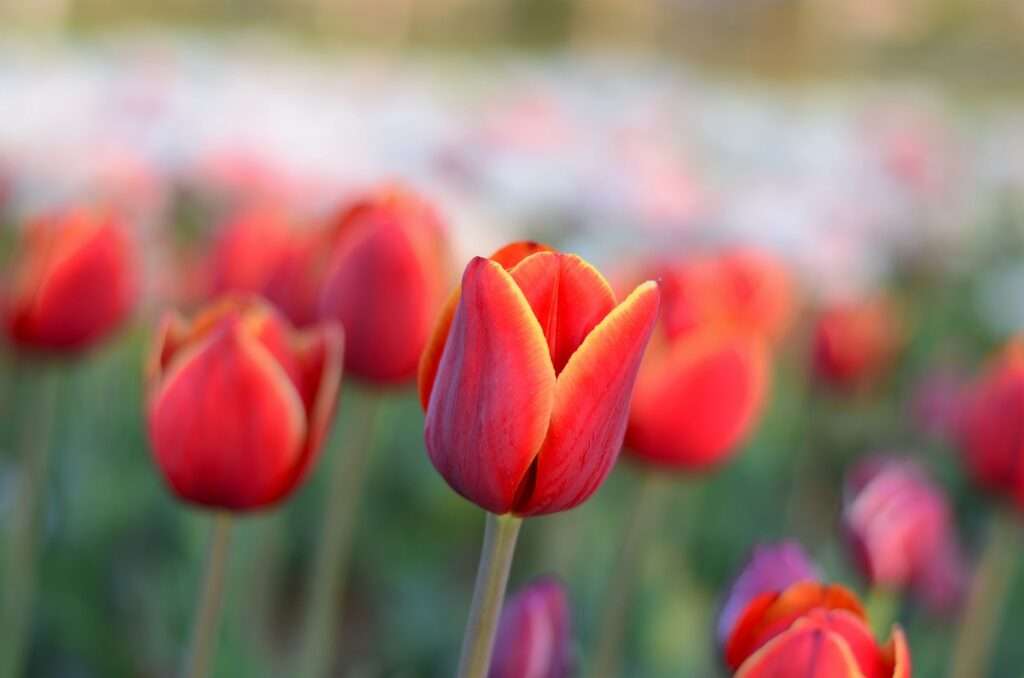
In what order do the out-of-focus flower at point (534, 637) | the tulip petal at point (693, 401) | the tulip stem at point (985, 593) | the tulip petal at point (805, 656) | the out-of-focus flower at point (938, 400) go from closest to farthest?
the tulip petal at point (805, 656) → the out-of-focus flower at point (534, 637) → the tulip petal at point (693, 401) → the tulip stem at point (985, 593) → the out-of-focus flower at point (938, 400)

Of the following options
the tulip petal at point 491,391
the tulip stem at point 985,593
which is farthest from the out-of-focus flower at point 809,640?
the tulip stem at point 985,593

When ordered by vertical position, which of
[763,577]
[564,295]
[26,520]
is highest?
[564,295]

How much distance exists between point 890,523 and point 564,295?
0.43m

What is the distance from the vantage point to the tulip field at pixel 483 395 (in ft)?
1.64

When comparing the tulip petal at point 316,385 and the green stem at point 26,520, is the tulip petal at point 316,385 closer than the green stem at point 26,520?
Yes

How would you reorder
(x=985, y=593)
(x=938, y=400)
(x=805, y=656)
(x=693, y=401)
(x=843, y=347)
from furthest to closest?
(x=938, y=400), (x=843, y=347), (x=985, y=593), (x=693, y=401), (x=805, y=656)

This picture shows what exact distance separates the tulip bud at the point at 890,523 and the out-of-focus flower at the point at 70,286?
48 centimetres

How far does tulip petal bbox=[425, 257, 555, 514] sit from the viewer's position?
466 millimetres

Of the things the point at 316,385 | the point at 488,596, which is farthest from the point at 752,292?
the point at 488,596

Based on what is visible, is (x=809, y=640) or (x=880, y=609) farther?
(x=880, y=609)

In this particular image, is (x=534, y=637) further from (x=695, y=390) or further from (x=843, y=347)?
(x=843, y=347)

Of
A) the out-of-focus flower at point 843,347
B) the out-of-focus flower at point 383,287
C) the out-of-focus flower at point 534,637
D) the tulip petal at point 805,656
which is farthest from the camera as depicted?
the out-of-focus flower at point 843,347

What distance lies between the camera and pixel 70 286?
0.82 m

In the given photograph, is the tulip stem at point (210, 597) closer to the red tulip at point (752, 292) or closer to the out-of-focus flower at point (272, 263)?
the out-of-focus flower at point (272, 263)
